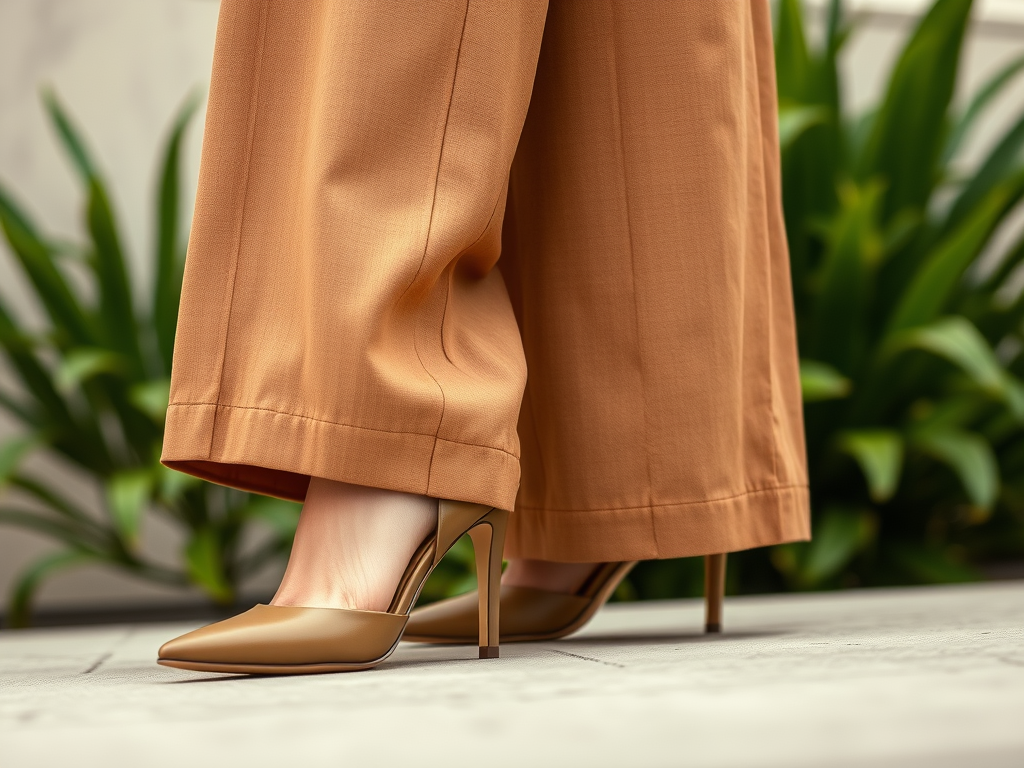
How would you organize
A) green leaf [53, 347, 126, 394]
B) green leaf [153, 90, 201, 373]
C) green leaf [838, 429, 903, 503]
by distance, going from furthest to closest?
green leaf [153, 90, 201, 373] → green leaf [53, 347, 126, 394] → green leaf [838, 429, 903, 503]

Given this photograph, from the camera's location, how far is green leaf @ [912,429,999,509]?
128 centimetres

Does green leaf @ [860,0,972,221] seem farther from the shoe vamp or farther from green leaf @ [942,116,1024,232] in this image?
the shoe vamp

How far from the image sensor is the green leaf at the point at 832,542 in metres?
1.35

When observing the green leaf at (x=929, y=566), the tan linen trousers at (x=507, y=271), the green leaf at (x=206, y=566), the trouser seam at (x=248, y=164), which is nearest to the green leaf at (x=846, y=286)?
the green leaf at (x=929, y=566)

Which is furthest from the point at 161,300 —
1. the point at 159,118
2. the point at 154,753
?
the point at 154,753

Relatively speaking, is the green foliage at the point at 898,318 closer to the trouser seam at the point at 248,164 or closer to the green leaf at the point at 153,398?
the green leaf at the point at 153,398

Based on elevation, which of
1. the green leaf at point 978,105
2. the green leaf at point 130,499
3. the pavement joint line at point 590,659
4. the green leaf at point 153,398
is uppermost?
the green leaf at point 978,105

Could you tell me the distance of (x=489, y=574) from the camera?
0.58m

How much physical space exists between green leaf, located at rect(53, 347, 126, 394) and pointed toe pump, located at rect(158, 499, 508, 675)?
101 centimetres

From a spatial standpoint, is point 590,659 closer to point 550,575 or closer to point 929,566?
point 550,575

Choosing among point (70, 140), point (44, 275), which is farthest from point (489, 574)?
point (70, 140)

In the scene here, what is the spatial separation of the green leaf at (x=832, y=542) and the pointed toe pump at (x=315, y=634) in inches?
35.9

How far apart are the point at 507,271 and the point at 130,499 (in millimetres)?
871

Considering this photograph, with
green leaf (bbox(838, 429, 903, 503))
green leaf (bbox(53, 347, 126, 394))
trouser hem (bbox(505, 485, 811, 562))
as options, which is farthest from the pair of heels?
green leaf (bbox(53, 347, 126, 394))
